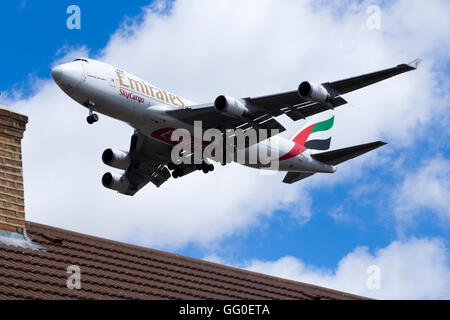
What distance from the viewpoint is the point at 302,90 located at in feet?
98.9

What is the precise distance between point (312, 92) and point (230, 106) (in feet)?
11.8

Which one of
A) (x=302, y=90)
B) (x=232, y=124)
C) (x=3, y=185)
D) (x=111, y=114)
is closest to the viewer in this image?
(x=3, y=185)

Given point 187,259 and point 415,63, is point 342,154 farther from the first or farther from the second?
point 187,259

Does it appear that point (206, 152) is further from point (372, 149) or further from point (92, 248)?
point (92, 248)

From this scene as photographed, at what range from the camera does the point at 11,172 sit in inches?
631

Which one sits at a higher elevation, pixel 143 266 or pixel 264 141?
pixel 264 141

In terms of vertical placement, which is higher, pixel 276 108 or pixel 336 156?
pixel 336 156

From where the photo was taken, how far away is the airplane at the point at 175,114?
30.7 metres

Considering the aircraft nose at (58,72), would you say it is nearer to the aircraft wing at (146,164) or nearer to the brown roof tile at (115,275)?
the aircraft wing at (146,164)

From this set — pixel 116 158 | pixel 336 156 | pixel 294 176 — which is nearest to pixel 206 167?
pixel 116 158

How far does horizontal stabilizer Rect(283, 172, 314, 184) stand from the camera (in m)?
40.9

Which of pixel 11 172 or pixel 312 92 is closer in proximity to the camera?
pixel 11 172
